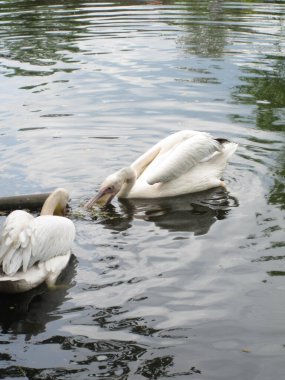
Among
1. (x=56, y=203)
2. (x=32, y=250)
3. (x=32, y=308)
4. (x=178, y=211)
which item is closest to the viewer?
(x=32, y=308)

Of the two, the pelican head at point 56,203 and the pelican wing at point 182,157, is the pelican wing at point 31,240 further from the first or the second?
the pelican wing at point 182,157

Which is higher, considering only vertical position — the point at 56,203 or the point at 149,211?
the point at 56,203

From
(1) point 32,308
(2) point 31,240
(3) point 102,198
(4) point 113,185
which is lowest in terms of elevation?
(1) point 32,308

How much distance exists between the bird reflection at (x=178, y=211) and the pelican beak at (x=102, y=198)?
0.07 meters

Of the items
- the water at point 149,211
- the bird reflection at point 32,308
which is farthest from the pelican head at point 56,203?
the bird reflection at point 32,308

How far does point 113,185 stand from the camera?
7367 mm

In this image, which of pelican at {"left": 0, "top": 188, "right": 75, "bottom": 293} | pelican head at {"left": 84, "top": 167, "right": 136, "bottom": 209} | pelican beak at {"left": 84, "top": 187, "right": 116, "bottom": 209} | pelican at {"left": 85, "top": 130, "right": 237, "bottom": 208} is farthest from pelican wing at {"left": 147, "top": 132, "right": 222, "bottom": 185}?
pelican at {"left": 0, "top": 188, "right": 75, "bottom": 293}

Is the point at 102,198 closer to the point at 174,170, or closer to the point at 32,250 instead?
the point at 174,170

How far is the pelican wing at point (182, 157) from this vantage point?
7.51 meters

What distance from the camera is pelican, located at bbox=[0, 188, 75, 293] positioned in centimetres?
538

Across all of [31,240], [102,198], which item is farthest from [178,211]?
[31,240]

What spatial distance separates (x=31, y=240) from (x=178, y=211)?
2.03m

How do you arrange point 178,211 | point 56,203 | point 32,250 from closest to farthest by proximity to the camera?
1. point 32,250
2. point 56,203
3. point 178,211

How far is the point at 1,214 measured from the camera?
6.94m
